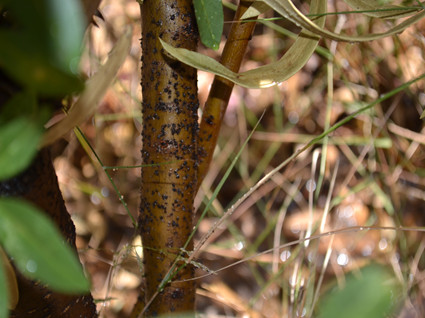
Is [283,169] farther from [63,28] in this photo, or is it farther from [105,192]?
[63,28]

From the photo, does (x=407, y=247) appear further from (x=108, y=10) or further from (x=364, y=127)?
(x=108, y=10)

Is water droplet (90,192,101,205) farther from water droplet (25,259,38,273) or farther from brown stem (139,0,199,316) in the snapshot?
water droplet (25,259,38,273)

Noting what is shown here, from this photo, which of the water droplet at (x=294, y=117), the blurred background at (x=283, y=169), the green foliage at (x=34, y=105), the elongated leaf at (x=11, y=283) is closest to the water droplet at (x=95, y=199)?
the blurred background at (x=283, y=169)

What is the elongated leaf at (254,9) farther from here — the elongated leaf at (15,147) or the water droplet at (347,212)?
the water droplet at (347,212)

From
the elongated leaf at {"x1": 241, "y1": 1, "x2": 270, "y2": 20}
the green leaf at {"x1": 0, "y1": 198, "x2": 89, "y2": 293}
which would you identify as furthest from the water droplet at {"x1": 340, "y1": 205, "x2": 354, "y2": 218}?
the green leaf at {"x1": 0, "y1": 198, "x2": 89, "y2": 293}

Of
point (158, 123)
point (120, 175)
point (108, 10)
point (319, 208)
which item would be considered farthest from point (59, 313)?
point (108, 10)

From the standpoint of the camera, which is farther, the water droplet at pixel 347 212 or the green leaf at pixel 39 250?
the water droplet at pixel 347 212

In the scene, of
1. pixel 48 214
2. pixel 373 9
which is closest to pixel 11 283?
pixel 48 214
